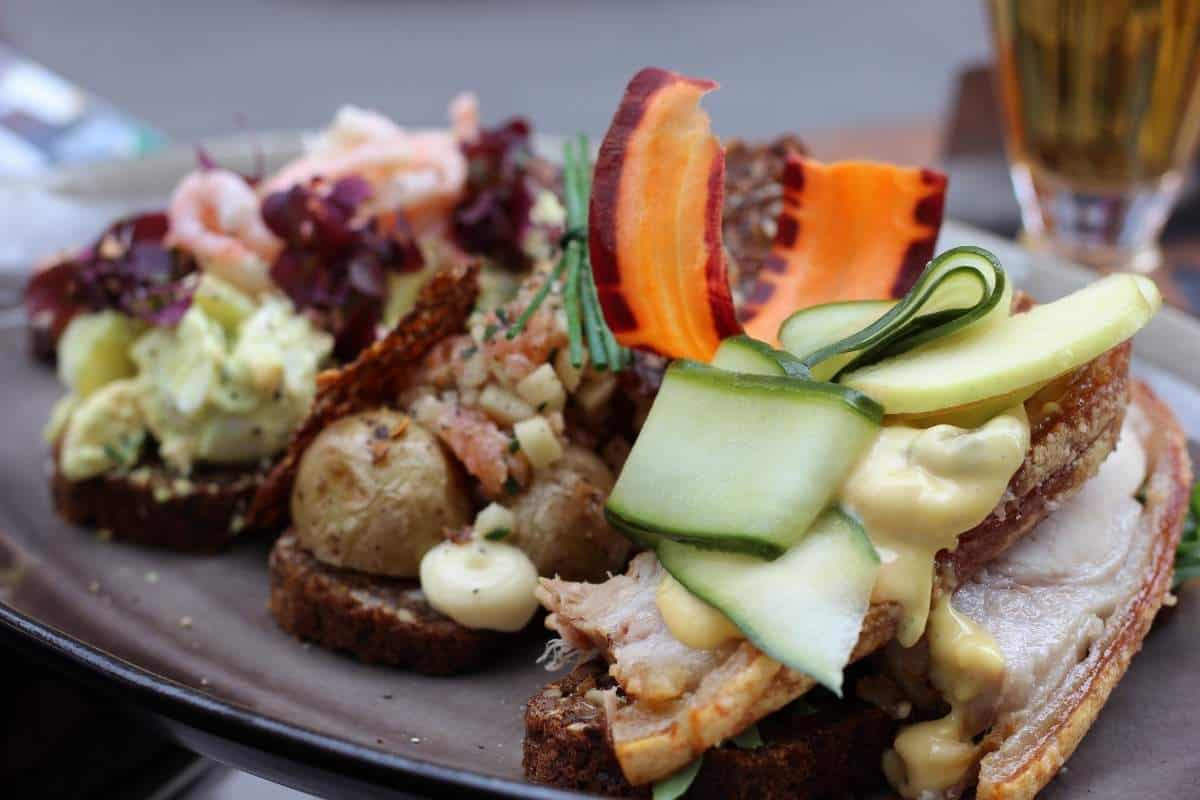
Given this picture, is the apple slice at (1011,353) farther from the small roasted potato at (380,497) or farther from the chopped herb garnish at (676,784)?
the small roasted potato at (380,497)

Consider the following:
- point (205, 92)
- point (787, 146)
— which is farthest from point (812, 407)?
point (205, 92)

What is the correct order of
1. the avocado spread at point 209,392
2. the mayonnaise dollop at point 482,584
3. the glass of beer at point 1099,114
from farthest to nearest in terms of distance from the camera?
the glass of beer at point 1099,114 → the avocado spread at point 209,392 → the mayonnaise dollop at point 482,584

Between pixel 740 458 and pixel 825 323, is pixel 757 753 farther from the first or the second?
pixel 825 323

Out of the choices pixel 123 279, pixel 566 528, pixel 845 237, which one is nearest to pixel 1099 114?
pixel 845 237

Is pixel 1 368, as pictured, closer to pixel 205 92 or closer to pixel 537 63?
pixel 205 92

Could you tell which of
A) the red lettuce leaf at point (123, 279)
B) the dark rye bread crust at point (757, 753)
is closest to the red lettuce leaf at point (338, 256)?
the red lettuce leaf at point (123, 279)

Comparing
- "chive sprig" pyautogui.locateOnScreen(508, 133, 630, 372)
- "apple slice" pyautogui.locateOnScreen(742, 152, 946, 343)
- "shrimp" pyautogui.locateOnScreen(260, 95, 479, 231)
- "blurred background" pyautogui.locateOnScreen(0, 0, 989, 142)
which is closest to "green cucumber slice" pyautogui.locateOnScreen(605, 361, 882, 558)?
"chive sprig" pyautogui.locateOnScreen(508, 133, 630, 372)
